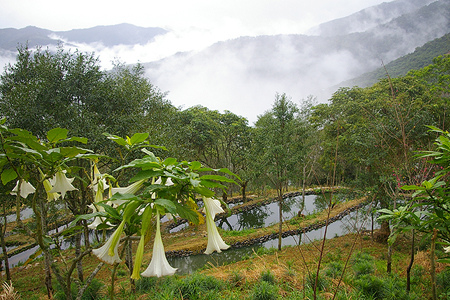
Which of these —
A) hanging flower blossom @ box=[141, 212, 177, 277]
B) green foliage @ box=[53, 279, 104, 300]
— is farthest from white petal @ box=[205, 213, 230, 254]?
green foliage @ box=[53, 279, 104, 300]

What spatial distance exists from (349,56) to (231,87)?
6616 centimetres

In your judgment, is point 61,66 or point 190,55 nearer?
Result: point 61,66

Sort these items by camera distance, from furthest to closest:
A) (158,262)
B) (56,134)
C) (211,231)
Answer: (56,134) < (211,231) < (158,262)

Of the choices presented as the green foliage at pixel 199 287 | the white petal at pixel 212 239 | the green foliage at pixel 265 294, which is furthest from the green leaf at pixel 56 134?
the green foliage at pixel 265 294

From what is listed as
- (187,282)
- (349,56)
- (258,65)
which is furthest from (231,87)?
(187,282)

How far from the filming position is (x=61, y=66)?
21.5ft

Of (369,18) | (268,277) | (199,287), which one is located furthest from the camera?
(369,18)

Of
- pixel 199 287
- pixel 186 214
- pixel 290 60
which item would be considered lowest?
pixel 199 287

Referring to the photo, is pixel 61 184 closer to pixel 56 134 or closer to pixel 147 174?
pixel 56 134

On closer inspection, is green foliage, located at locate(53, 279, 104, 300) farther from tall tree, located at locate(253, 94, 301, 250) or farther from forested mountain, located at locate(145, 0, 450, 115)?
forested mountain, located at locate(145, 0, 450, 115)

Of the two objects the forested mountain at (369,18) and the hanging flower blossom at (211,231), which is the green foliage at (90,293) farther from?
the forested mountain at (369,18)

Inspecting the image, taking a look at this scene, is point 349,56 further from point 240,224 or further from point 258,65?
point 240,224

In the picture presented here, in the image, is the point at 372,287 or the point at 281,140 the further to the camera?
the point at 281,140

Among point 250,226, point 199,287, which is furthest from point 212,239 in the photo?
point 250,226
